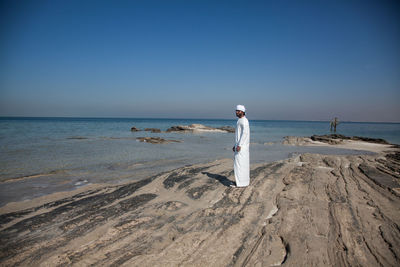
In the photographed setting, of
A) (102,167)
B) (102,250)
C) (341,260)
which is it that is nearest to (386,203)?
(341,260)

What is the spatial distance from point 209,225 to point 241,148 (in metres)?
2.63

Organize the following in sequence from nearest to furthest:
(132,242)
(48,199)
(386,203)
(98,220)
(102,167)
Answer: (132,242) < (98,220) < (386,203) < (48,199) < (102,167)

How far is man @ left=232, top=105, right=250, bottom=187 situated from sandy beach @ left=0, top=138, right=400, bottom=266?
320 mm

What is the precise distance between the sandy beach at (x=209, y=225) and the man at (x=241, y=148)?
32 cm

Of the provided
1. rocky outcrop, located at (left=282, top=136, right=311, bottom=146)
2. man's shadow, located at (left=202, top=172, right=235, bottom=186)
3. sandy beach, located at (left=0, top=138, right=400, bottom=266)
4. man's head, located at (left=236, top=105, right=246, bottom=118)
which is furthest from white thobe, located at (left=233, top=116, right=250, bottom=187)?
rocky outcrop, located at (left=282, top=136, right=311, bottom=146)

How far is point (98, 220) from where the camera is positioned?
13.8 ft

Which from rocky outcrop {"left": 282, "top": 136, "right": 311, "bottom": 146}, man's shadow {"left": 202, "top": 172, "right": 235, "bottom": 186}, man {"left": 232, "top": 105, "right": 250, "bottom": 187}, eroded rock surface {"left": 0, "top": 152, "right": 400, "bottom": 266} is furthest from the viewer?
rocky outcrop {"left": 282, "top": 136, "right": 311, "bottom": 146}

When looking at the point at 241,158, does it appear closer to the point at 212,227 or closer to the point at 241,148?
the point at 241,148

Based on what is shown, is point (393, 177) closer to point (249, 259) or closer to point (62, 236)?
point (249, 259)

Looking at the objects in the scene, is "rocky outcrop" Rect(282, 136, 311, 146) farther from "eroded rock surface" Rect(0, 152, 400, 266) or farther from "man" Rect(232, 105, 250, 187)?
"man" Rect(232, 105, 250, 187)

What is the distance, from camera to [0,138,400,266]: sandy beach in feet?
9.93

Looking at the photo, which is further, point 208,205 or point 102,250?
point 208,205

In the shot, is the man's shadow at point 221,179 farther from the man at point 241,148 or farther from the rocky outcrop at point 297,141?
the rocky outcrop at point 297,141

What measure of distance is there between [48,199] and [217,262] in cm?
502
